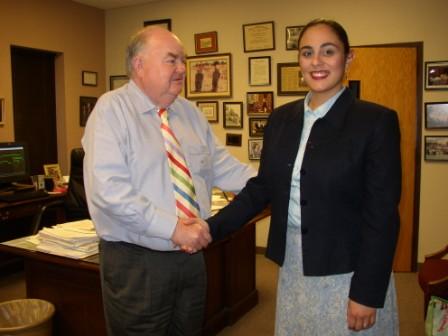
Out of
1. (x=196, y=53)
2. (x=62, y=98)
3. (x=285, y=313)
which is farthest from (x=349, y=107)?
(x=62, y=98)

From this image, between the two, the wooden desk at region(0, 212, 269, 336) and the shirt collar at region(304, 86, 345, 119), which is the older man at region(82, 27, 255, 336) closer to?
the wooden desk at region(0, 212, 269, 336)

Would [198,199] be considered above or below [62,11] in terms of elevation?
below

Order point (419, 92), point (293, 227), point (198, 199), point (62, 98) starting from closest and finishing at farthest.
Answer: point (293, 227), point (198, 199), point (419, 92), point (62, 98)

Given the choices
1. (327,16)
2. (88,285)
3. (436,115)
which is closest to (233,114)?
(327,16)

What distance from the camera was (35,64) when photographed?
5.19 meters

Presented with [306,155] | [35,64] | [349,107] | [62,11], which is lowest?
[306,155]

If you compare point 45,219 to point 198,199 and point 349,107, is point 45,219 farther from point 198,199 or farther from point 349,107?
point 349,107

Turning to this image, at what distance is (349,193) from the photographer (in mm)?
1295

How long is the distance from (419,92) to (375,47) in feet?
1.88

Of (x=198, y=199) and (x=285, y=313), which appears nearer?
(x=285, y=313)

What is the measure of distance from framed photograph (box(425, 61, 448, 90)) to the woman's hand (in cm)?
333

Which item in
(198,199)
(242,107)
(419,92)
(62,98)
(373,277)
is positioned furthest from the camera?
(62,98)

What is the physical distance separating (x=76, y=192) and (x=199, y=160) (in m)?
2.40

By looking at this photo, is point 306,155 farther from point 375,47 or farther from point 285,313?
point 375,47
